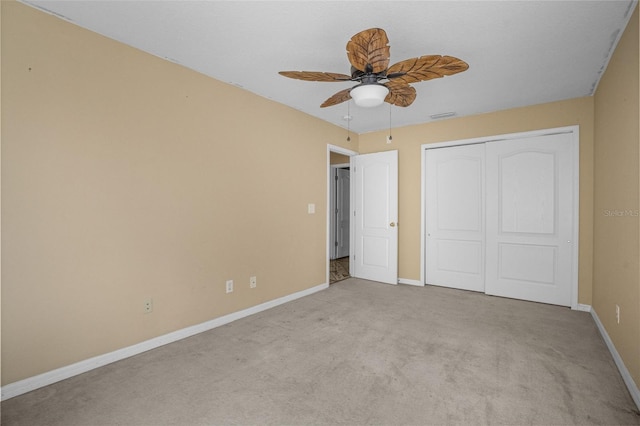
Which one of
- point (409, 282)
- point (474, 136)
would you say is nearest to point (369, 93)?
point (474, 136)

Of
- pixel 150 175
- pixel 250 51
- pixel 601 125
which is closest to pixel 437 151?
pixel 601 125

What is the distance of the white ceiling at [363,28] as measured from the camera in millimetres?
1997

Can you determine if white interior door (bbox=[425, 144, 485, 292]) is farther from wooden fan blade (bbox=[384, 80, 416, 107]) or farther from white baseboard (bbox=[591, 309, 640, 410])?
wooden fan blade (bbox=[384, 80, 416, 107])

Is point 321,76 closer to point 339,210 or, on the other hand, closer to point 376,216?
point 376,216

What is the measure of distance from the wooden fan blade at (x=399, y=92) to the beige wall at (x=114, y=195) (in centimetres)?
169

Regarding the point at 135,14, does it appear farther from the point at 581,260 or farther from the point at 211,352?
the point at 581,260

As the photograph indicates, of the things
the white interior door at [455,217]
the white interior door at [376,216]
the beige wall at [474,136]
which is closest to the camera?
the beige wall at [474,136]

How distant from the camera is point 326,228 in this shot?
15.1 feet

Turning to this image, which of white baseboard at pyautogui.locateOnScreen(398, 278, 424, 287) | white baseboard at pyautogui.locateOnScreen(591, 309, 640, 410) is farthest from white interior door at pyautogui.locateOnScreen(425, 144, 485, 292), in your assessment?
white baseboard at pyautogui.locateOnScreen(591, 309, 640, 410)

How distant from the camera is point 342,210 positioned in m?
7.31

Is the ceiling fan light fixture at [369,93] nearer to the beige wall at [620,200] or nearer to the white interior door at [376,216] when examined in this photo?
the beige wall at [620,200]

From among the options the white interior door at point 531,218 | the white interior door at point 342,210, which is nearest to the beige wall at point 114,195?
the white interior door at point 531,218

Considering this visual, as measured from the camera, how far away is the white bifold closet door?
3.73 metres

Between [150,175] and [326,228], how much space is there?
102 inches
